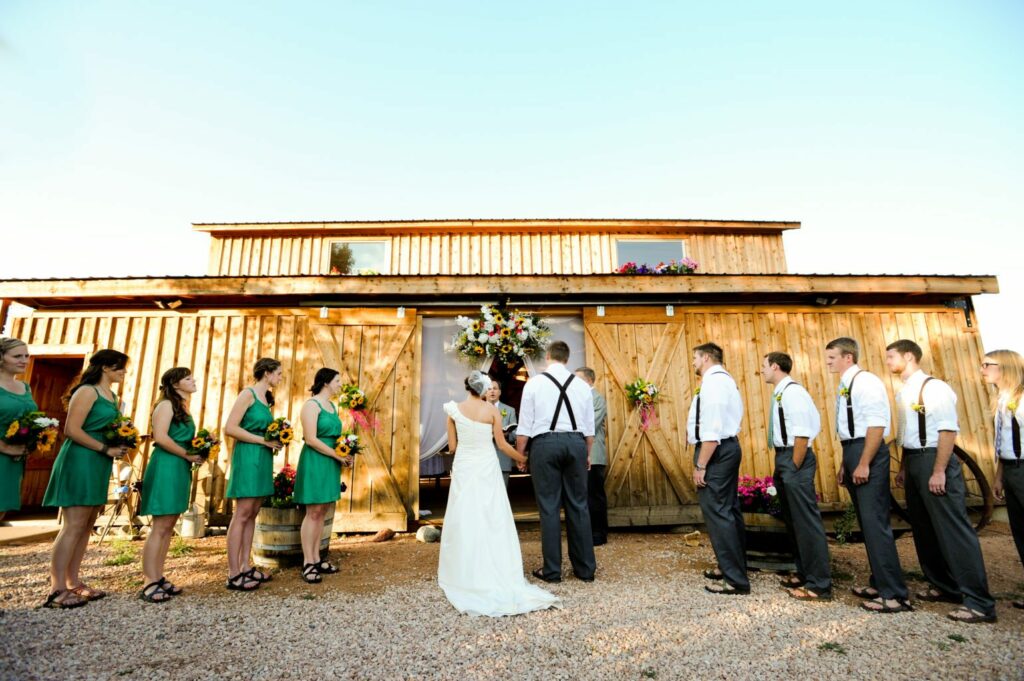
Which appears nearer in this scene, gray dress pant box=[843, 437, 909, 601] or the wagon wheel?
gray dress pant box=[843, 437, 909, 601]

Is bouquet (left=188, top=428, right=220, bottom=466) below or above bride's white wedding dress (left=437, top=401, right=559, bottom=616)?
above

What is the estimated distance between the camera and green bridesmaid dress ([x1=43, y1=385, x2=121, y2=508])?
3699 millimetres

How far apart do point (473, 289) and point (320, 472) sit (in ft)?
10.9

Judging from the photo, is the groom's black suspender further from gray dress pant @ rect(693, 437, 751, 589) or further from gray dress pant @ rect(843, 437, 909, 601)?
gray dress pant @ rect(843, 437, 909, 601)

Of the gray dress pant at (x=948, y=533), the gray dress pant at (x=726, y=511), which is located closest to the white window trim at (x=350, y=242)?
the gray dress pant at (x=726, y=511)

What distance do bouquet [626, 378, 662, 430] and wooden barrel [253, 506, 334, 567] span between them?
168 inches

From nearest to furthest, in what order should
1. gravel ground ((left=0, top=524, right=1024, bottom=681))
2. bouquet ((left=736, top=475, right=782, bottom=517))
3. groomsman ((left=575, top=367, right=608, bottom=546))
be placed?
gravel ground ((left=0, top=524, right=1024, bottom=681)) → bouquet ((left=736, top=475, right=782, bottom=517)) → groomsman ((left=575, top=367, right=608, bottom=546))

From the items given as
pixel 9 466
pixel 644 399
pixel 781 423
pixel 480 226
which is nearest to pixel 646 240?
pixel 480 226

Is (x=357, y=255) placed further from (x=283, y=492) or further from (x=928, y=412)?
(x=928, y=412)

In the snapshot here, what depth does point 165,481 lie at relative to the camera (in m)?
3.92

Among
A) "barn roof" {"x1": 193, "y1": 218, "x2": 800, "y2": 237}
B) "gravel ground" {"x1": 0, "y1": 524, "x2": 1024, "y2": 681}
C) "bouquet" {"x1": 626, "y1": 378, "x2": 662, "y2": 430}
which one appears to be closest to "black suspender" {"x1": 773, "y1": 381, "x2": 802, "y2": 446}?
"gravel ground" {"x1": 0, "y1": 524, "x2": 1024, "y2": 681}

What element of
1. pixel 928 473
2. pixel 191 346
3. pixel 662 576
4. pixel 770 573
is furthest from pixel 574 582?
pixel 191 346

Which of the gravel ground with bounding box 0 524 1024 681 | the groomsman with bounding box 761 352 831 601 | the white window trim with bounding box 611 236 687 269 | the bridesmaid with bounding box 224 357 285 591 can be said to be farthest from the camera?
the white window trim with bounding box 611 236 687 269

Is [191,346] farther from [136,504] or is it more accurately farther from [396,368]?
[396,368]
